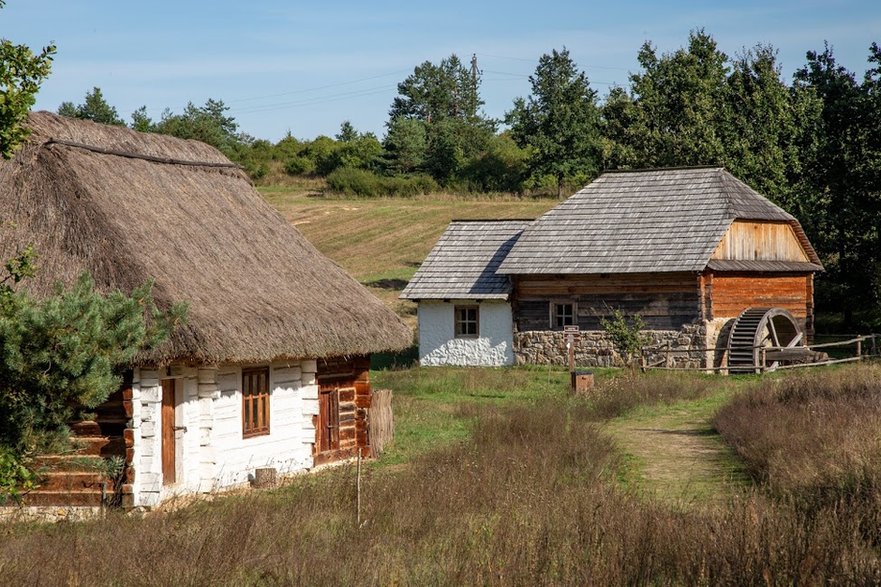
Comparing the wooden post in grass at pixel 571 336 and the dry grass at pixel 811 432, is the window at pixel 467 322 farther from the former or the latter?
the dry grass at pixel 811 432

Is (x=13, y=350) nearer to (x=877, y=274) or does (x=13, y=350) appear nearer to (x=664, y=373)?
(x=664, y=373)

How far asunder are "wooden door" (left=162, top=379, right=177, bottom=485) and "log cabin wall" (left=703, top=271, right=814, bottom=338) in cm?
1740

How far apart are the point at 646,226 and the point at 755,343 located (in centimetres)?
437

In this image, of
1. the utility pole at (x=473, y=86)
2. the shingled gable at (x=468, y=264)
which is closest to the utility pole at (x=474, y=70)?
the utility pole at (x=473, y=86)

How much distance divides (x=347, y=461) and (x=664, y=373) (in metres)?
11.3

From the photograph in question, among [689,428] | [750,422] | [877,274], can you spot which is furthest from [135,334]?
[877,274]

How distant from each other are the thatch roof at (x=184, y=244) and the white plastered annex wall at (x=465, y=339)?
13331mm

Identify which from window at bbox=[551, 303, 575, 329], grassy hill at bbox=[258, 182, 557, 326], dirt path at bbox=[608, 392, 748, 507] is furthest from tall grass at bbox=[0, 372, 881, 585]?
grassy hill at bbox=[258, 182, 557, 326]

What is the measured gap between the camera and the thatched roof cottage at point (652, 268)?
2998 centimetres

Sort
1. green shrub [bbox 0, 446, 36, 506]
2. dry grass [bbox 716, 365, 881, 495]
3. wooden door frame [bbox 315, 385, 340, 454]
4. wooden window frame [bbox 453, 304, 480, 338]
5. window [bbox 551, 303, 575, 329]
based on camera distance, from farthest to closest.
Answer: wooden window frame [bbox 453, 304, 480, 338]
window [bbox 551, 303, 575, 329]
wooden door frame [bbox 315, 385, 340, 454]
dry grass [bbox 716, 365, 881, 495]
green shrub [bbox 0, 446, 36, 506]

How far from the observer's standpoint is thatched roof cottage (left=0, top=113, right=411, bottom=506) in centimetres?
1459

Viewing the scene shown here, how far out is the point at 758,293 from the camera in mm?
31875

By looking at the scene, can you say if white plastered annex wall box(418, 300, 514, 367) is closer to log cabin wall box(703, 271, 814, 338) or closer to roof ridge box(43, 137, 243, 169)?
log cabin wall box(703, 271, 814, 338)

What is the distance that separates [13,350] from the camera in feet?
35.1
